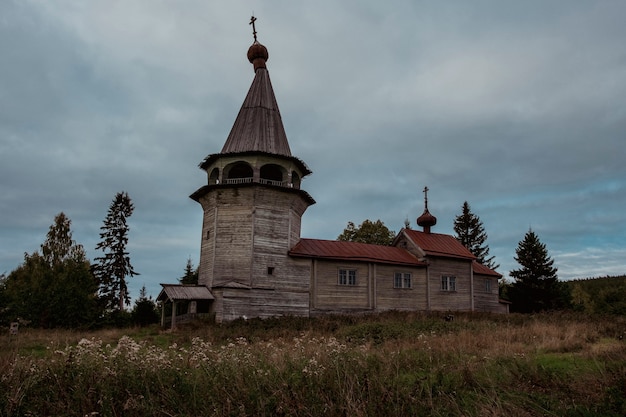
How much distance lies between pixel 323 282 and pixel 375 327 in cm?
837

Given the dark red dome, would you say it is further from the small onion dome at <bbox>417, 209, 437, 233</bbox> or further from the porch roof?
the porch roof

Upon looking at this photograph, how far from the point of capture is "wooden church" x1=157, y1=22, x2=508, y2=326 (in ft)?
80.5

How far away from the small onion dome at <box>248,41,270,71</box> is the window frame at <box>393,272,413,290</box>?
1543 centimetres

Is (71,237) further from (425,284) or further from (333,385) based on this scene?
(333,385)

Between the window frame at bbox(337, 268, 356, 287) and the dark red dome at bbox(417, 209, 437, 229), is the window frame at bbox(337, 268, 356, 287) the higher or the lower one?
the lower one

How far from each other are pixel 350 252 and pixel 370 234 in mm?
16413

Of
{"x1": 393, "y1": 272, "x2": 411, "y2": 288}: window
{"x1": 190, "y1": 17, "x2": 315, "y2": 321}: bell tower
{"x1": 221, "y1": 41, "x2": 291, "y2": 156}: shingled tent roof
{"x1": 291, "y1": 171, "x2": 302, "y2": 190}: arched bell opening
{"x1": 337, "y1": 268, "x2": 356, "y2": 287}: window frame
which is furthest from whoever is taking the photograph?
{"x1": 393, "y1": 272, "x2": 411, "y2": 288}: window

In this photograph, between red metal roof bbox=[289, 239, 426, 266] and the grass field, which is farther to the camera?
red metal roof bbox=[289, 239, 426, 266]

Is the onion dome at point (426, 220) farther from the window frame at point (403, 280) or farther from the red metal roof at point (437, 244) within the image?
the window frame at point (403, 280)

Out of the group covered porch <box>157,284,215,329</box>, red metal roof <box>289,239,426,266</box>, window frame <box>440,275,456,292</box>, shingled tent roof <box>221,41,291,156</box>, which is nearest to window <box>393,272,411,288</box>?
red metal roof <box>289,239,426,266</box>

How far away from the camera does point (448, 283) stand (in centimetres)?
3077

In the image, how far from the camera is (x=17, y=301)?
995 inches

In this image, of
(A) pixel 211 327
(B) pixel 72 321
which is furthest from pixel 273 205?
(B) pixel 72 321

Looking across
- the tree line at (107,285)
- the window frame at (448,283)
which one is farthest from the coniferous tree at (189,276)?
the window frame at (448,283)
